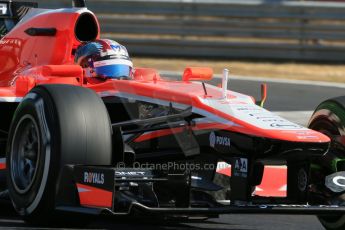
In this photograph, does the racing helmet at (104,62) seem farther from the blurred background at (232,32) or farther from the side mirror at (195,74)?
the blurred background at (232,32)

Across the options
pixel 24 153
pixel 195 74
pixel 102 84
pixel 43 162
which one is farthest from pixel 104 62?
pixel 43 162

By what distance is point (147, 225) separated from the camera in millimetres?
6832

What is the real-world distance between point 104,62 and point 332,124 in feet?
6.42

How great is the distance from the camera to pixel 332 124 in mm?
7043

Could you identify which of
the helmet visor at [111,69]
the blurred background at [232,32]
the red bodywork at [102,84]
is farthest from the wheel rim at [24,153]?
the blurred background at [232,32]

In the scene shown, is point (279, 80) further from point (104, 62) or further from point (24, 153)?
point (24, 153)

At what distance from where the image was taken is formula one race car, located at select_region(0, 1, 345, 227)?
19.9ft

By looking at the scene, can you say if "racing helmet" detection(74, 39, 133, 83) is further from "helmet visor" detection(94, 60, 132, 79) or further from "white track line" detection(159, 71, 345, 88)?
"white track line" detection(159, 71, 345, 88)

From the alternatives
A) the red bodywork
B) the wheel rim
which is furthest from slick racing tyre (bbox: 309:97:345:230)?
the wheel rim

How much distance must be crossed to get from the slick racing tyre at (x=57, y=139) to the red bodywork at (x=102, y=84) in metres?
0.71

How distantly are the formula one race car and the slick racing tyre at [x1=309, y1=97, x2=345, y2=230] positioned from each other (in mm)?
242

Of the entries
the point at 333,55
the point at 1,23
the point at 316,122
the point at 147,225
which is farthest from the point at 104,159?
the point at 333,55

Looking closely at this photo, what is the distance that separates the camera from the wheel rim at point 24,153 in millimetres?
6559

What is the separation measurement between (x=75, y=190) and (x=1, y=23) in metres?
3.79
